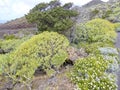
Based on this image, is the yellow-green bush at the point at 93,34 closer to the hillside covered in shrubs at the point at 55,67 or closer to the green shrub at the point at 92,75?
the hillside covered in shrubs at the point at 55,67

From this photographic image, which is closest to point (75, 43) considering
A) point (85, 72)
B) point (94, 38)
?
point (94, 38)

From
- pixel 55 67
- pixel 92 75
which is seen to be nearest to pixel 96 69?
pixel 92 75

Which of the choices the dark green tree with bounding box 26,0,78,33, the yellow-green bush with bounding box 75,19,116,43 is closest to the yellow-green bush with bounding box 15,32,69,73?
the dark green tree with bounding box 26,0,78,33

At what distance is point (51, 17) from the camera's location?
18.5 metres

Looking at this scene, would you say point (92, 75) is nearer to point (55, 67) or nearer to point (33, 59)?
point (55, 67)

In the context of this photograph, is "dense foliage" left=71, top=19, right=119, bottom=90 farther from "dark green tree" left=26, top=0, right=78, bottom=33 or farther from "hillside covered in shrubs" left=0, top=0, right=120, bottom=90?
"dark green tree" left=26, top=0, right=78, bottom=33

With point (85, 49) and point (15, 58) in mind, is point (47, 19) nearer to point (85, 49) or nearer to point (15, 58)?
point (85, 49)

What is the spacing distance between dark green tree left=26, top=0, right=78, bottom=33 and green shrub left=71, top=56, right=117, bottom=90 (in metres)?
5.04

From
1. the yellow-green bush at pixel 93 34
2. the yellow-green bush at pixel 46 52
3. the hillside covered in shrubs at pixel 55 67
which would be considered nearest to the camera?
the hillside covered in shrubs at pixel 55 67

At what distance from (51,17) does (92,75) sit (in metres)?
7.36

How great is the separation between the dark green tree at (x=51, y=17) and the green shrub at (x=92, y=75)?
16.5 feet

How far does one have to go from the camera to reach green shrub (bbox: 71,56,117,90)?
11672mm

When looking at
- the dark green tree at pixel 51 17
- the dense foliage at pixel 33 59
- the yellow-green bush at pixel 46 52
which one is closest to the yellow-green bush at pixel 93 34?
the dark green tree at pixel 51 17

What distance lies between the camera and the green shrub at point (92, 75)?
11.7 m
